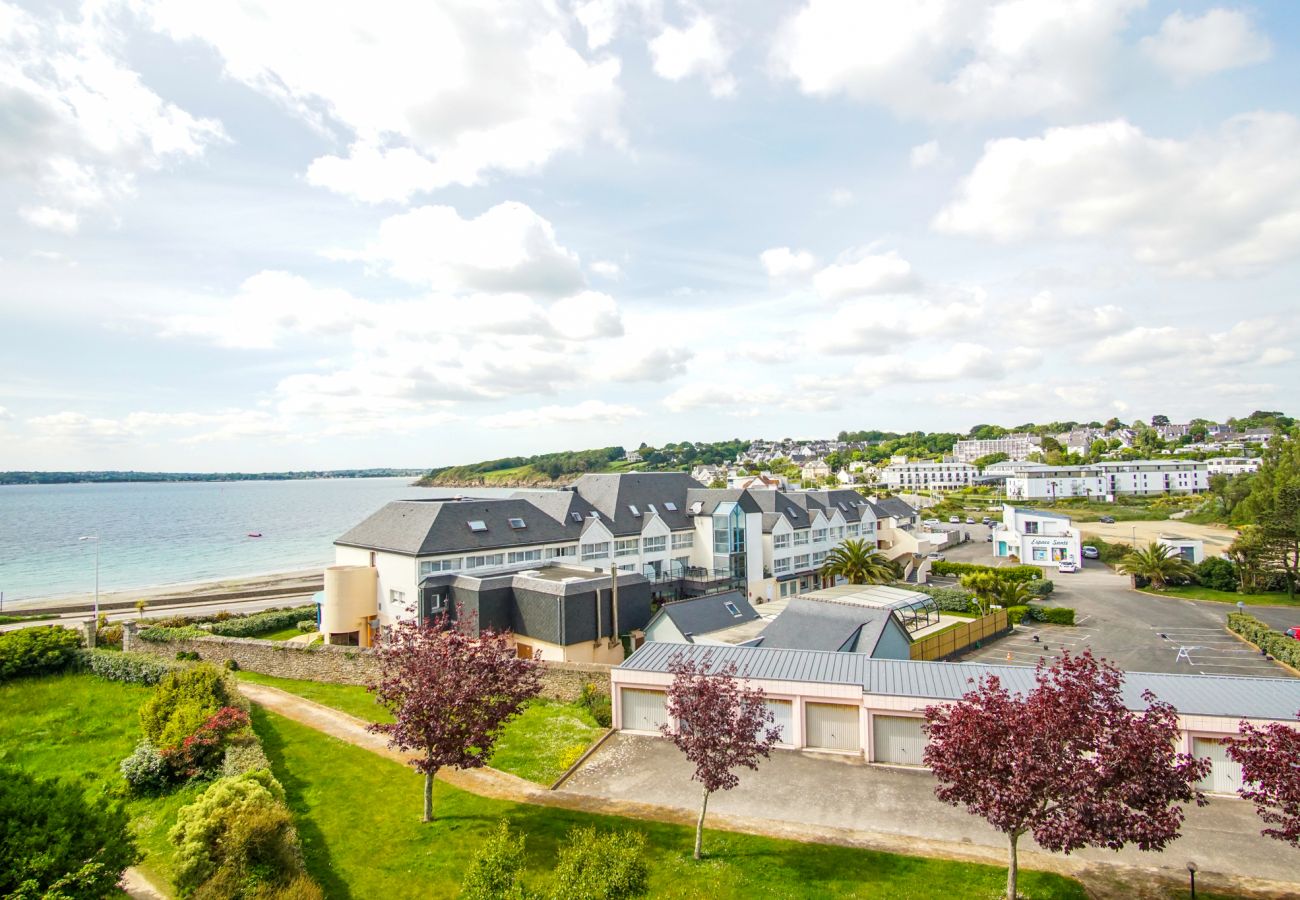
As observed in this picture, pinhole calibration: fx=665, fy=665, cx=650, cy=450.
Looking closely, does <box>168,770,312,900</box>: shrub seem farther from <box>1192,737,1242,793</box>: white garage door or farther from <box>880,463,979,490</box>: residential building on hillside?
<box>880,463,979,490</box>: residential building on hillside

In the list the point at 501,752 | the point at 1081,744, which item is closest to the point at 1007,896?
the point at 1081,744

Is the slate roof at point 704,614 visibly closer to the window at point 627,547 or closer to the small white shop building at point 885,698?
the small white shop building at point 885,698

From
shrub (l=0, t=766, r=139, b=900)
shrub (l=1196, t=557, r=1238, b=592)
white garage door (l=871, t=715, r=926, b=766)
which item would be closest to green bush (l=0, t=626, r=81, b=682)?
shrub (l=0, t=766, r=139, b=900)

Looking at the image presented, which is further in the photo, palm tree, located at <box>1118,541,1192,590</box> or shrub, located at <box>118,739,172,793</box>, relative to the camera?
palm tree, located at <box>1118,541,1192,590</box>

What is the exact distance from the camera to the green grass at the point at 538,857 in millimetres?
16016

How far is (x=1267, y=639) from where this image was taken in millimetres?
38594

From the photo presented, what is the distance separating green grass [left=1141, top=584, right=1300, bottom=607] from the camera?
52.6 metres

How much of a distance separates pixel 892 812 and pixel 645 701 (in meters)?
10.4

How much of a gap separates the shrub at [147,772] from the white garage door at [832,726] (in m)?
22.2

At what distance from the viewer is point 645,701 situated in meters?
27.2

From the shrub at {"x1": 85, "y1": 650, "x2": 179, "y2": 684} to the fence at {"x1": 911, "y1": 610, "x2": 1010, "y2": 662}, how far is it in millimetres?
38713

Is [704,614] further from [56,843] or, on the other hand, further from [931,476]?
[931,476]

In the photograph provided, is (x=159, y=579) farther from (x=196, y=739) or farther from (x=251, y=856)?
(x=251, y=856)

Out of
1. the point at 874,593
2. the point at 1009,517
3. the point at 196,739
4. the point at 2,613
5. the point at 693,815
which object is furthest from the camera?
the point at 1009,517
